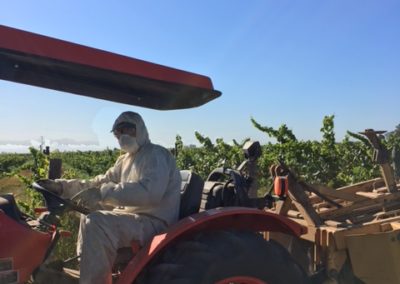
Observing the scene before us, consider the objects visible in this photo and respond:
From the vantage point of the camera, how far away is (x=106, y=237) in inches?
111

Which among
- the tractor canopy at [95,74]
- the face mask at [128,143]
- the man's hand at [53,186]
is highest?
the tractor canopy at [95,74]

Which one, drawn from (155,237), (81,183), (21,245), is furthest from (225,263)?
(81,183)

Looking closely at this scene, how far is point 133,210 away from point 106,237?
1.06 feet

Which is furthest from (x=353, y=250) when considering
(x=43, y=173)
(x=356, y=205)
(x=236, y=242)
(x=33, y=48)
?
(x=43, y=173)

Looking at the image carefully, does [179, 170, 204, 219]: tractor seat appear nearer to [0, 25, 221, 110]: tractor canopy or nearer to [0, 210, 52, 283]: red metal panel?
[0, 25, 221, 110]: tractor canopy

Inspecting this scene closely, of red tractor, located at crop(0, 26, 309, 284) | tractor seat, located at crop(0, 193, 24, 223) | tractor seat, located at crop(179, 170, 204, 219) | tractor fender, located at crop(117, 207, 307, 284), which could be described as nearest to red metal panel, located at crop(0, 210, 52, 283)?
red tractor, located at crop(0, 26, 309, 284)

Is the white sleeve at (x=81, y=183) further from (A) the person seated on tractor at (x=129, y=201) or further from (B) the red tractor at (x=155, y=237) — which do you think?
(B) the red tractor at (x=155, y=237)

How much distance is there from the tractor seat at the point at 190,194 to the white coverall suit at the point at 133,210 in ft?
0.42

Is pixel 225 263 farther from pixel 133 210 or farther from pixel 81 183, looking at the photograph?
pixel 81 183

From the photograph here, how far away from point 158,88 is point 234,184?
39.3 inches

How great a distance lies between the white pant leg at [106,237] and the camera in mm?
2732

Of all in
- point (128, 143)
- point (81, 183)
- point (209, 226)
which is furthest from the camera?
point (81, 183)

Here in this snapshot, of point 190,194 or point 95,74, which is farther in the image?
point 190,194

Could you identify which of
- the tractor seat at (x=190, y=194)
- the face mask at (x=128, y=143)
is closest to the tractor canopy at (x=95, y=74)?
the face mask at (x=128, y=143)
